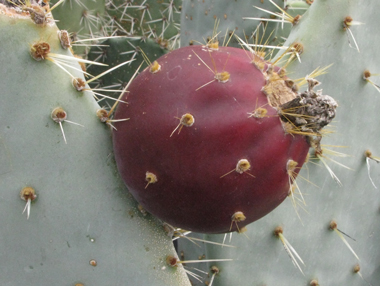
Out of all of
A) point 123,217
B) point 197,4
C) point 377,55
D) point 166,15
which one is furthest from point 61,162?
point 166,15

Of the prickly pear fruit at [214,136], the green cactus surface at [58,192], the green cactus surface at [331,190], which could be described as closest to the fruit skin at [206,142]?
the prickly pear fruit at [214,136]

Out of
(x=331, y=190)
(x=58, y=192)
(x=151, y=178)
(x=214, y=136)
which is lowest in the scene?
(x=331, y=190)

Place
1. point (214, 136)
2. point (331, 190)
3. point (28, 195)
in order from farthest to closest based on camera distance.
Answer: point (331, 190)
point (28, 195)
point (214, 136)

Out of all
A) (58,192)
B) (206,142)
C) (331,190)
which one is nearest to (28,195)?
(58,192)

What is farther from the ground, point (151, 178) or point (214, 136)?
point (214, 136)

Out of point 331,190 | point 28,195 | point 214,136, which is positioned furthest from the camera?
point 331,190

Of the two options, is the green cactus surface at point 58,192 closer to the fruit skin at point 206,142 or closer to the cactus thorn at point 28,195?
the cactus thorn at point 28,195

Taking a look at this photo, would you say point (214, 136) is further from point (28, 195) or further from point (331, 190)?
point (331, 190)

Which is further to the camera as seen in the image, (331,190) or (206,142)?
(331,190)

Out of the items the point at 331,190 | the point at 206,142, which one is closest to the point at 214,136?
the point at 206,142
